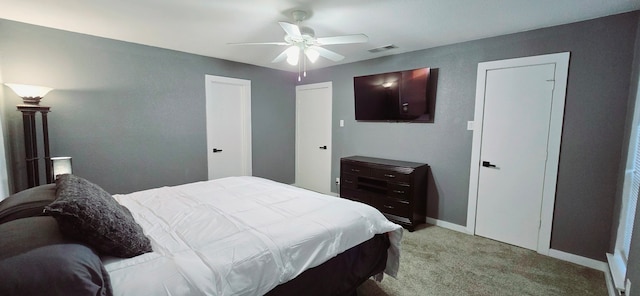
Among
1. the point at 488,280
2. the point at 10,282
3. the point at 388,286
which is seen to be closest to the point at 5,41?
the point at 10,282

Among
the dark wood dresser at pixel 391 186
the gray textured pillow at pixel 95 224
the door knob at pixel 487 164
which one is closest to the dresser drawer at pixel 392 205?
the dark wood dresser at pixel 391 186

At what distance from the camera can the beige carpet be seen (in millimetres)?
2148

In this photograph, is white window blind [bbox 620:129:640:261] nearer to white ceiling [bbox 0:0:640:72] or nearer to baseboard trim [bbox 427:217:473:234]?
white ceiling [bbox 0:0:640:72]

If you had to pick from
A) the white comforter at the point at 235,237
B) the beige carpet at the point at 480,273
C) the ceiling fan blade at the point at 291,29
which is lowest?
the beige carpet at the point at 480,273

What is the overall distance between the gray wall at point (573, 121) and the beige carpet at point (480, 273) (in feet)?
1.15

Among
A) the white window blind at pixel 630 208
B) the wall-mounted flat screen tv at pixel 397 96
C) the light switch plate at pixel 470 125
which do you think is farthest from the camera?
the wall-mounted flat screen tv at pixel 397 96

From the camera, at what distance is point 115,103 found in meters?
3.21

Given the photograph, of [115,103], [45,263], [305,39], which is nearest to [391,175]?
[305,39]

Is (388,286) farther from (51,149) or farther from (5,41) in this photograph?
(5,41)

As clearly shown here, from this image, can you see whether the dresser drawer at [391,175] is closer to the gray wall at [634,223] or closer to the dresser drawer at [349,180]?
the dresser drawer at [349,180]

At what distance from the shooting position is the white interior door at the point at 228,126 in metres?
4.12

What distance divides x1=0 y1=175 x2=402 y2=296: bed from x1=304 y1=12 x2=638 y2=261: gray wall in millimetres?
1755

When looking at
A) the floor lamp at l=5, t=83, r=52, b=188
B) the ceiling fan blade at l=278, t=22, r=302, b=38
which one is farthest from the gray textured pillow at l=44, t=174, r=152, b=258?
the floor lamp at l=5, t=83, r=52, b=188

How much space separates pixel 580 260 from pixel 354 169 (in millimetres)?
2519
